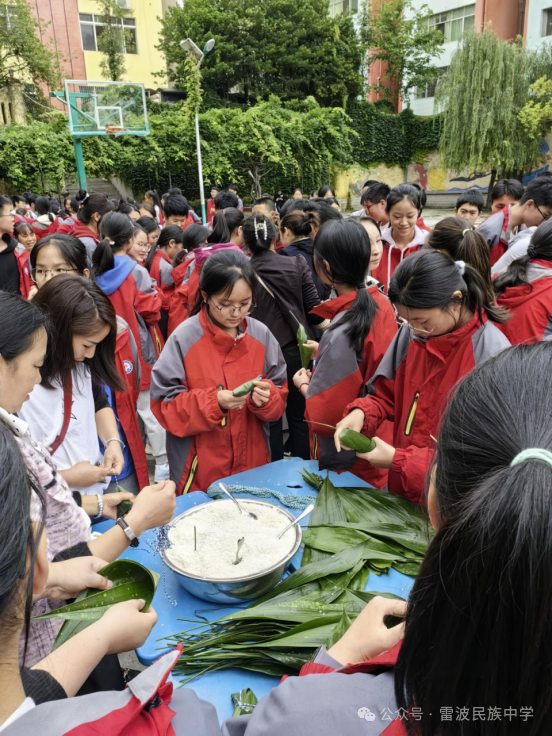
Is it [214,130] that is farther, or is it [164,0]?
[164,0]

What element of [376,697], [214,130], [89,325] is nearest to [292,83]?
[214,130]

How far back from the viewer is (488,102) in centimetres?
2212

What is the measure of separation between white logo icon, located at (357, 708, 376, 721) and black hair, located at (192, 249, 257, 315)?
1897 millimetres

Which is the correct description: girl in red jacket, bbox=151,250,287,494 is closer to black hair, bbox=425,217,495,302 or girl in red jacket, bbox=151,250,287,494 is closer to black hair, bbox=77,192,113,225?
black hair, bbox=425,217,495,302

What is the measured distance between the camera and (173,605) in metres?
1.63

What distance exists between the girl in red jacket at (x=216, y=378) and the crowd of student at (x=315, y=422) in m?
0.01

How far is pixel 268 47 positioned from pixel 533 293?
25810 mm

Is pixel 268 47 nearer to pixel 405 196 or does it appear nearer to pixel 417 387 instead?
pixel 405 196

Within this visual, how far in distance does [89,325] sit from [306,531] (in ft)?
4.13

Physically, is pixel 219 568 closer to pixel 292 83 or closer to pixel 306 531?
pixel 306 531

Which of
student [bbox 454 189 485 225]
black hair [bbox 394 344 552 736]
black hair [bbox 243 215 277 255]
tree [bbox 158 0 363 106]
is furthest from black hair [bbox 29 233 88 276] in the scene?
tree [bbox 158 0 363 106]

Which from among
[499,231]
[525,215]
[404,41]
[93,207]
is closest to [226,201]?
[93,207]

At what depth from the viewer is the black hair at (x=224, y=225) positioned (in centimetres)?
497

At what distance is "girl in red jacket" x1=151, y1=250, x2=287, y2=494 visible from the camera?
251 cm
